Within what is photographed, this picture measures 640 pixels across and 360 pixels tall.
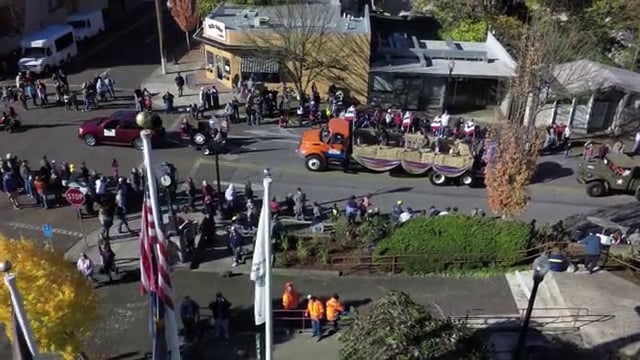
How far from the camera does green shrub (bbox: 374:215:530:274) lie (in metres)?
19.6

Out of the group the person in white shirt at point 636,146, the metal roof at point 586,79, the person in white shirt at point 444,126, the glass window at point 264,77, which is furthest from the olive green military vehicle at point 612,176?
the glass window at point 264,77

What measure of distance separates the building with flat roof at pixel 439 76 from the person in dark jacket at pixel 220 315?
17.6m

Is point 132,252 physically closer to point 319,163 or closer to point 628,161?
point 319,163

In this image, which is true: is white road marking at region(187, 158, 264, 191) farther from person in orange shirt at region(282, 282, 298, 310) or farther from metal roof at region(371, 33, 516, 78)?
metal roof at region(371, 33, 516, 78)

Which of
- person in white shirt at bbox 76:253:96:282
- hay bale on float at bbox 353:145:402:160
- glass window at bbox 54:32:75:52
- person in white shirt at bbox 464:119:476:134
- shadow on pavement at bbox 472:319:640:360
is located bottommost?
shadow on pavement at bbox 472:319:640:360

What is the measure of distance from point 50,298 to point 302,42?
2002cm

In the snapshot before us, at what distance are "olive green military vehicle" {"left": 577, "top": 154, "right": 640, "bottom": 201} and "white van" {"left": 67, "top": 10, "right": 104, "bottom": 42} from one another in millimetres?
29626

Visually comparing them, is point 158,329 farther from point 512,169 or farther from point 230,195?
point 512,169

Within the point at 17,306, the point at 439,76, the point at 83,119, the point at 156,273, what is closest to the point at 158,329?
the point at 156,273

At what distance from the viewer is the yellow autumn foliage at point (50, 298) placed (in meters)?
13.1

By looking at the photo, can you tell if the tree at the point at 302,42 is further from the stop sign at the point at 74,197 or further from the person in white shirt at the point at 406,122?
the stop sign at the point at 74,197

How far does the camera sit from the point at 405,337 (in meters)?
12.7


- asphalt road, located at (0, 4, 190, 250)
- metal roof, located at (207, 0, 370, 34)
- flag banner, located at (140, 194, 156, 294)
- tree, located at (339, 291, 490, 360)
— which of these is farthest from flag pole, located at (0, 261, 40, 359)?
metal roof, located at (207, 0, 370, 34)

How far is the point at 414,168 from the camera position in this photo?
25.2m
